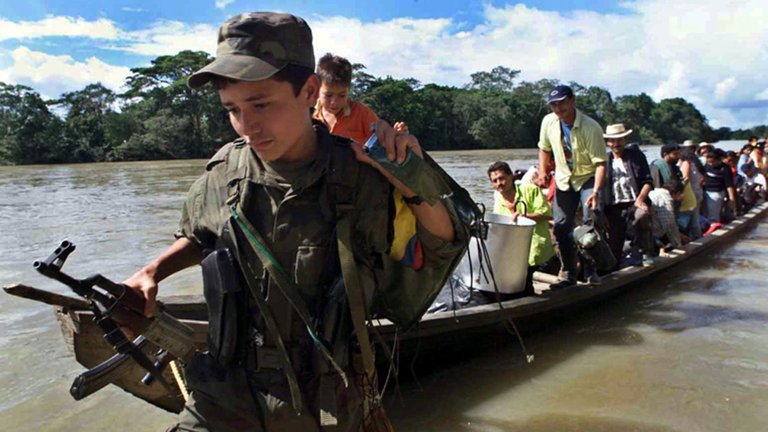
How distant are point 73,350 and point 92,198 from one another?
18.5 metres

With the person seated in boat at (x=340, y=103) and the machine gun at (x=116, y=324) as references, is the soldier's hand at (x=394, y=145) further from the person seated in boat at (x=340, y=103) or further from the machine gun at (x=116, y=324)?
the person seated in boat at (x=340, y=103)

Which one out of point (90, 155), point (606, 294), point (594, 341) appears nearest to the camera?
point (594, 341)

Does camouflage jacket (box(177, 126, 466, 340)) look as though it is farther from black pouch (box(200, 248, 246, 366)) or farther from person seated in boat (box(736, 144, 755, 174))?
person seated in boat (box(736, 144, 755, 174))

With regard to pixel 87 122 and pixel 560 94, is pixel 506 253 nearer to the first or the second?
pixel 560 94

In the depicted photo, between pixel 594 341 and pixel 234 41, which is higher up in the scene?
pixel 234 41

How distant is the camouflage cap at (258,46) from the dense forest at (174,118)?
43.0 metres

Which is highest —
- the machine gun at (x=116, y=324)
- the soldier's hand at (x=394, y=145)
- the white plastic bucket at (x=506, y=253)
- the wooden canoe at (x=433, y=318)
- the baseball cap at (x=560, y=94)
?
the baseball cap at (x=560, y=94)

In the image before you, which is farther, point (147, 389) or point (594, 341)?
point (594, 341)

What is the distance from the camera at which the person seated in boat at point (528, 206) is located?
5176mm

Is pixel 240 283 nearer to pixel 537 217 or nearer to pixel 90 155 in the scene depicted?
pixel 537 217

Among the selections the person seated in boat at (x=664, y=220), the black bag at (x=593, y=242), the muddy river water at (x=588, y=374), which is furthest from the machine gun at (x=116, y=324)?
the person seated in boat at (x=664, y=220)

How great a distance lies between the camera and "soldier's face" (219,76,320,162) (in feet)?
4.97

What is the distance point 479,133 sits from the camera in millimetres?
63875

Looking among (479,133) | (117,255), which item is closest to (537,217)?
(117,255)
